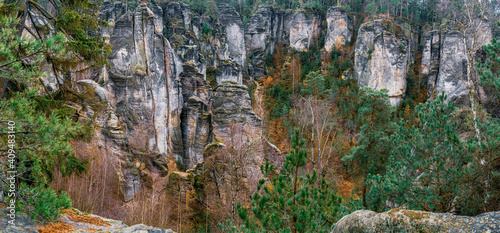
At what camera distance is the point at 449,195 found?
4.89 metres

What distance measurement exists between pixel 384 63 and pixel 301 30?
17.6m

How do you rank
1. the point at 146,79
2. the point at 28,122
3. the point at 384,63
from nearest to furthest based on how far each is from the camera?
1. the point at 28,122
2. the point at 146,79
3. the point at 384,63

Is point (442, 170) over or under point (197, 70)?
under

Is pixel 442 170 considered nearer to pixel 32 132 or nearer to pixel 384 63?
pixel 32 132

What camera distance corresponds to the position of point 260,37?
166 ft

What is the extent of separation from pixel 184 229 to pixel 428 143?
1015cm

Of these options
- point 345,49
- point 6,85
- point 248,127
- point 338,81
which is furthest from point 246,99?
point 345,49

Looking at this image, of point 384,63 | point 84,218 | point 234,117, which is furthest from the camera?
point 384,63

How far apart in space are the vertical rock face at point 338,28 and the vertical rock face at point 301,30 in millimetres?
5052

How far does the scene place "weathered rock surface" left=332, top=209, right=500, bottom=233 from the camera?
288 cm

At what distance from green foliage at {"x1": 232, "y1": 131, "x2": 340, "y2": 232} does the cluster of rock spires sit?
5295mm

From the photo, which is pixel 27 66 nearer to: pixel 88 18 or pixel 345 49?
pixel 88 18

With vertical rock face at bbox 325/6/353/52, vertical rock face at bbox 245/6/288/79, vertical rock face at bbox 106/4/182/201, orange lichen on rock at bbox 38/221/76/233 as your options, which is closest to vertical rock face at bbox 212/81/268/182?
vertical rock face at bbox 106/4/182/201

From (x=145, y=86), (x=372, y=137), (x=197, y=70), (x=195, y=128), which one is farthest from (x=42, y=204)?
(x=197, y=70)
